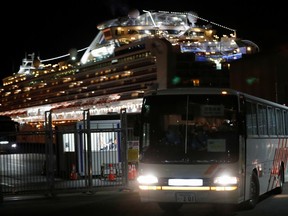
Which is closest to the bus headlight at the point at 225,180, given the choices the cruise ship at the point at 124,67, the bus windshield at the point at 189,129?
the bus windshield at the point at 189,129

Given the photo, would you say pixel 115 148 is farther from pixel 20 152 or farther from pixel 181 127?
pixel 181 127

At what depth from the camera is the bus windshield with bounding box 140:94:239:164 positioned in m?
9.87

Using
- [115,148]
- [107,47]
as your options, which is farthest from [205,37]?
[115,148]

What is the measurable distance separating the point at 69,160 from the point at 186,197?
25.4 feet

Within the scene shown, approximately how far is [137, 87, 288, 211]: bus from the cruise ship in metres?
69.8

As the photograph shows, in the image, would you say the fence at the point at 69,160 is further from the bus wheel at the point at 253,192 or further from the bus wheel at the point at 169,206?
the bus wheel at the point at 253,192

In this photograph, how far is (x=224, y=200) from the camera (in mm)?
9719

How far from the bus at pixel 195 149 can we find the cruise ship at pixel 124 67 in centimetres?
6980

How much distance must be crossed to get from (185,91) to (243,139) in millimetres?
1467

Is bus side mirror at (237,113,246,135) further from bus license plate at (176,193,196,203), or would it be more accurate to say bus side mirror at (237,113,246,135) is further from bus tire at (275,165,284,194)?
bus tire at (275,165,284,194)

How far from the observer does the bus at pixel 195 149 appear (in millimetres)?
9734

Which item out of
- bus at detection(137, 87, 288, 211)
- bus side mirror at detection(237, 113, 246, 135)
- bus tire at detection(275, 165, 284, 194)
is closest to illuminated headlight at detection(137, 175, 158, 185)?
bus at detection(137, 87, 288, 211)

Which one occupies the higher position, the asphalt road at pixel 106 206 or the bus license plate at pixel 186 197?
the bus license plate at pixel 186 197

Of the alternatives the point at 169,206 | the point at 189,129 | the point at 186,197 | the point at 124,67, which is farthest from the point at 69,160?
the point at 124,67
